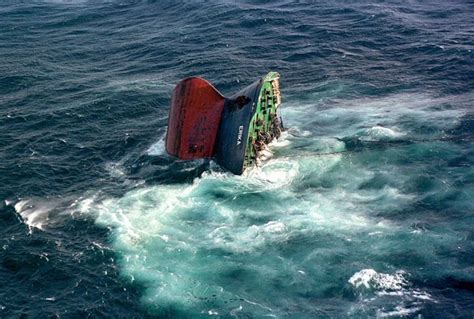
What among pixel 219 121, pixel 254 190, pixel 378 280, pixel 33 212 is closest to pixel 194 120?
pixel 219 121

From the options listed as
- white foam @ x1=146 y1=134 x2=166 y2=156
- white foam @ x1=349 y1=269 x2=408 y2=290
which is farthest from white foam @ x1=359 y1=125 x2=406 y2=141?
white foam @ x1=146 y1=134 x2=166 y2=156

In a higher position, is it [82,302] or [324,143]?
[324,143]

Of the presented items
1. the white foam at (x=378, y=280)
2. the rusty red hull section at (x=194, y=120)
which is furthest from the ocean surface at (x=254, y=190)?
the rusty red hull section at (x=194, y=120)

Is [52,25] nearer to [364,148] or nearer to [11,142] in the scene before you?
[11,142]

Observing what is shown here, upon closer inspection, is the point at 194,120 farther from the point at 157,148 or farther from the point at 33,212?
the point at 33,212

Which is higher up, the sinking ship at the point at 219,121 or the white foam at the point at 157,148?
the sinking ship at the point at 219,121

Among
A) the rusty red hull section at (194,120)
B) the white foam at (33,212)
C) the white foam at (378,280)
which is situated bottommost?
the white foam at (378,280)

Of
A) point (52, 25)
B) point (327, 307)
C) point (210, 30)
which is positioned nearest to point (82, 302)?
point (327, 307)

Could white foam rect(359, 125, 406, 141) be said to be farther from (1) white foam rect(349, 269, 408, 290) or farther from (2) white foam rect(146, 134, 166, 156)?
(2) white foam rect(146, 134, 166, 156)

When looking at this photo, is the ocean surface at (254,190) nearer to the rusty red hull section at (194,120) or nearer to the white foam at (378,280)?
the white foam at (378,280)
